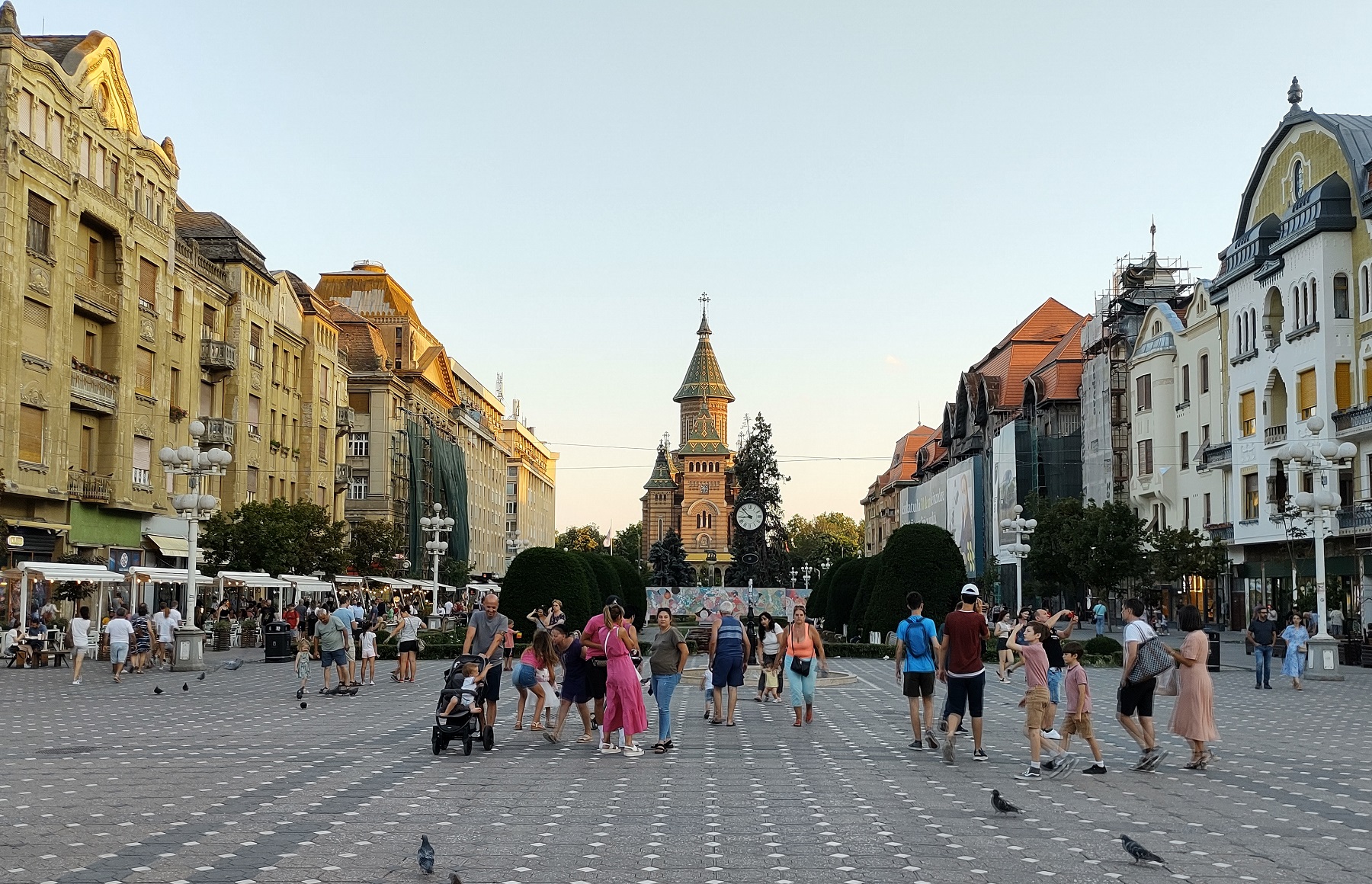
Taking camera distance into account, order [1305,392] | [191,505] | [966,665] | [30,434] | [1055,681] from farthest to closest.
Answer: [1305,392] < [30,434] < [191,505] < [1055,681] < [966,665]

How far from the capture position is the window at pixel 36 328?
128ft

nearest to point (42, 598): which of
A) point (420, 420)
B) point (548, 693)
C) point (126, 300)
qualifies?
point (126, 300)

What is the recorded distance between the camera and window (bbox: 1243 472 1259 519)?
5316 centimetres

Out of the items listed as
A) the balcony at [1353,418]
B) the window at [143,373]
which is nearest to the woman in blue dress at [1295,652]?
the balcony at [1353,418]

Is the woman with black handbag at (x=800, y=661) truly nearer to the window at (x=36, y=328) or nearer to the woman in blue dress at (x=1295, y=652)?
the woman in blue dress at (x=1295, y=652)

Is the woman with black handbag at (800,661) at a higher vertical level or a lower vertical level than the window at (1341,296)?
lower

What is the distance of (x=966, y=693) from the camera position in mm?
15125

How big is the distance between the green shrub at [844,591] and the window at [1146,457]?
63.9 feet

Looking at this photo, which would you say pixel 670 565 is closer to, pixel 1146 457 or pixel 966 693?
pixel 1146 457

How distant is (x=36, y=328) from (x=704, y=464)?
377ft

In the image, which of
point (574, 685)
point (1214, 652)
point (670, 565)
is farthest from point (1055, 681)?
point (670, 565)

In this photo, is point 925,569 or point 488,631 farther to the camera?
point 925,569

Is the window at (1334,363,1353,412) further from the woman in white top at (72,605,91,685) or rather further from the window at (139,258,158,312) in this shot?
the window at (139,258,158,312)

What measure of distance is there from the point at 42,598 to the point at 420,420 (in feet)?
182
